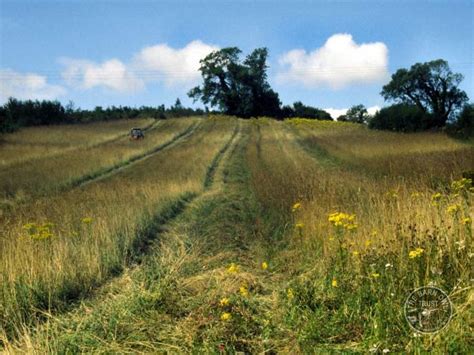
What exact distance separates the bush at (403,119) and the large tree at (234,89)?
32.8 metres

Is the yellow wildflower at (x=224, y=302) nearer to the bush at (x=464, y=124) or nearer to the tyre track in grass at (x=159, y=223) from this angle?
the tyre track in grass at (x=159, y=223)

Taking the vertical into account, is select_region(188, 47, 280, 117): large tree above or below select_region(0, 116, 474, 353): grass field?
above

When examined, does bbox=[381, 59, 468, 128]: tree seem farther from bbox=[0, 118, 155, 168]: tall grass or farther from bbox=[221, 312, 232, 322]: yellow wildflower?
bbox=[221, 312, 232, 322]: yellow wildflower

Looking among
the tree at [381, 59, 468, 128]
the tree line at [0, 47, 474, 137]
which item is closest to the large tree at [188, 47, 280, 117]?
the tree line at [0, 47, 474, 137]

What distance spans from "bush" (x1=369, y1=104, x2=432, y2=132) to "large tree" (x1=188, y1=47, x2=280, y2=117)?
32.8 meters

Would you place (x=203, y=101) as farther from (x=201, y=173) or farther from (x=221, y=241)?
(x=221, y=241)

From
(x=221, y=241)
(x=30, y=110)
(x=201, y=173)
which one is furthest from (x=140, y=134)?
(x=221, y=241)

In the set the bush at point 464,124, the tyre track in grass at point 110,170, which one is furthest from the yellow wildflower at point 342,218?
the bush at point 464,124

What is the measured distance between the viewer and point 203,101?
270 feet

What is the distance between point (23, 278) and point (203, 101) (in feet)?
257

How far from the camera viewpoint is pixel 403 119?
160ft

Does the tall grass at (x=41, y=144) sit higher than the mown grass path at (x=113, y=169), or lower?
higher

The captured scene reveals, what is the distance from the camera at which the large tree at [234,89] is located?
8131cm

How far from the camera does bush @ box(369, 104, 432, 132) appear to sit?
48.1m
